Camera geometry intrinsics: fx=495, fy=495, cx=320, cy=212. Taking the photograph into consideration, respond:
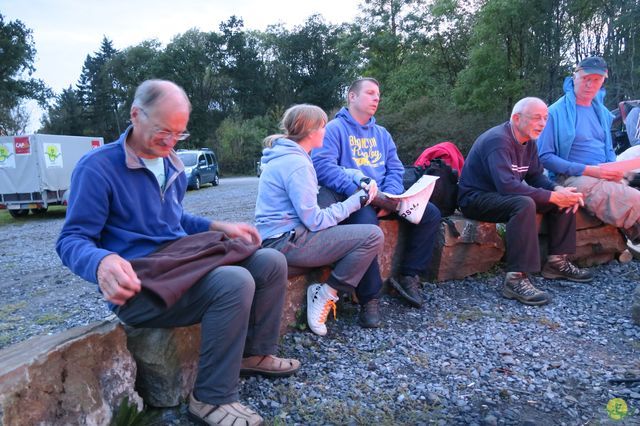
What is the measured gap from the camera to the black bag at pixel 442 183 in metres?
4.38

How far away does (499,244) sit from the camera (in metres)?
4.45

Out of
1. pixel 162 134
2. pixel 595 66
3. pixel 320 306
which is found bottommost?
pixel 320 306

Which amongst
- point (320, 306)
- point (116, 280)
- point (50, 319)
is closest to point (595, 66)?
point (320, 306)

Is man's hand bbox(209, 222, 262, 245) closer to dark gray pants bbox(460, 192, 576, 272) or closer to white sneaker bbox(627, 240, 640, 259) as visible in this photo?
dark gray pants bbox(460, 192, 576, 272)

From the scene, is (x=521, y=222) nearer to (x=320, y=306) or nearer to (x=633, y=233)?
(x=633, y=233)

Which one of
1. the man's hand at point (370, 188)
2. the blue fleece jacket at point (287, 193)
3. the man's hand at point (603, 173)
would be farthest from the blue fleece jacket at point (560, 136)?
the blue fleece jacket at point (287, 193)

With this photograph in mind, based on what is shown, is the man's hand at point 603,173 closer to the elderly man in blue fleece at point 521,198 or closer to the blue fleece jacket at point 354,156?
the elderly man in blue fleece at point 521,198

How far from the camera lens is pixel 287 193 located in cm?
305

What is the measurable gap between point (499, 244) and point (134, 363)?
3.33 metres

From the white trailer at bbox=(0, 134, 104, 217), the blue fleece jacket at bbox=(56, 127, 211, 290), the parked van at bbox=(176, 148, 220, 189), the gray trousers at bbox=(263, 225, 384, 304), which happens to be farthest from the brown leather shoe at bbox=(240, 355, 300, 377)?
the parked van at bbox=(176, 148, 220, 189)

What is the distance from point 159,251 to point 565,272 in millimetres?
3573

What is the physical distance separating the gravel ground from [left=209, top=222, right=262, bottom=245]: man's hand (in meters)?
0.75

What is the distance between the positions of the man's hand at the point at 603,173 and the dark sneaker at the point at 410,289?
2.03 meters

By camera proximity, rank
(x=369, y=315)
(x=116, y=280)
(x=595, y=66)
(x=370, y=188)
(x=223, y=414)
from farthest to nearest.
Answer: (x=595, y=66) → (x=370, y=188) → (x=369, y=315) → (x=223, y=414) → (x=116, y=280)
